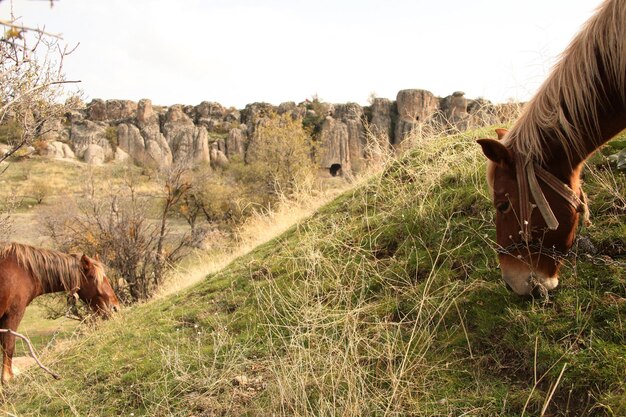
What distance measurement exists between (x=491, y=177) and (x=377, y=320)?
1242 mm

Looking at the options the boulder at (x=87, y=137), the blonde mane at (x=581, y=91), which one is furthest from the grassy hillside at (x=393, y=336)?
the boulder at (x=87, y=137)

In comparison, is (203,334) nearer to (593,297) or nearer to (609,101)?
(593,297)

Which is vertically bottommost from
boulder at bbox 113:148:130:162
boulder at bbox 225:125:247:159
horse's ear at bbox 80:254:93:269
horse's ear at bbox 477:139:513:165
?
horse's ear at bbox 80:254:93:269

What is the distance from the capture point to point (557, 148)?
2559 mm

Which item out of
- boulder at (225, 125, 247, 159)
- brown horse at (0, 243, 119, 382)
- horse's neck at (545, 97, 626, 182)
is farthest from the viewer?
boulder at (225, 125, 247, 159)

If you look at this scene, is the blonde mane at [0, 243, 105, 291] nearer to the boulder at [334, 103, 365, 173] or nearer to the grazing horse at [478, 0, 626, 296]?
the grazing horse at [478, 0, 626, 296]

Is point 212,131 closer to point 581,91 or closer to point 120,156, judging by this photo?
point 120,156

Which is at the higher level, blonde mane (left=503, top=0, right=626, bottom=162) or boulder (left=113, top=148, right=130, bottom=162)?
boulder (left=113, top=148, right=130, bottom=162)

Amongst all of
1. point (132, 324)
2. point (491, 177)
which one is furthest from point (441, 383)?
point (132, 324)

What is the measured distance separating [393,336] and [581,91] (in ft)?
6.15

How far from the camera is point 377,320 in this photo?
314 centimetres

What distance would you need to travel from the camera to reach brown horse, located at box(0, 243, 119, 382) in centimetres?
629

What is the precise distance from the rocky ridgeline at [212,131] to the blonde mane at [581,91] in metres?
42.8

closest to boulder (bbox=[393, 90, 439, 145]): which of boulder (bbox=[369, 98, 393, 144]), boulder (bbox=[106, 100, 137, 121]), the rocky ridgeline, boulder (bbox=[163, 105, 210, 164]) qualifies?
the rocky ridgeline
